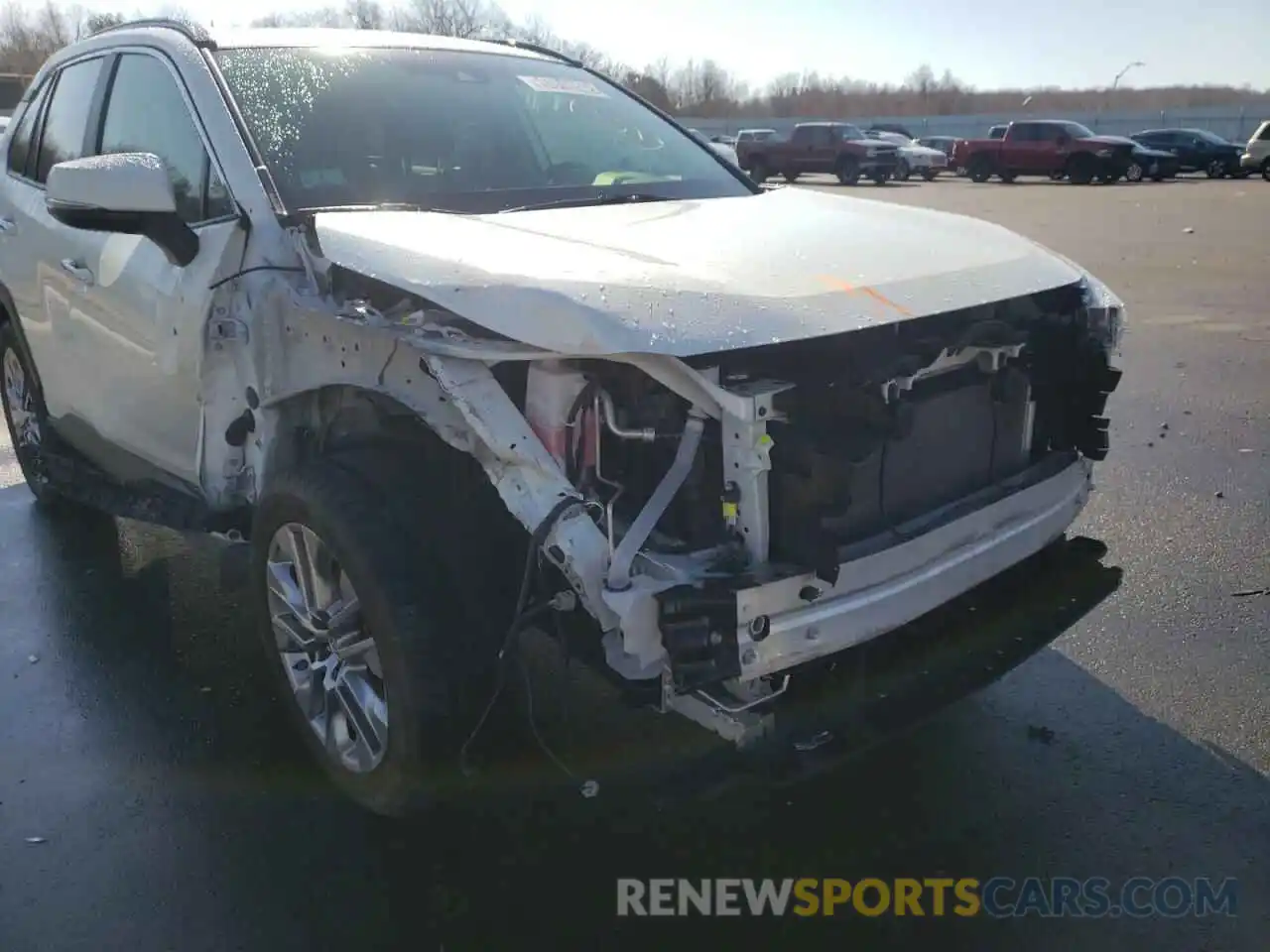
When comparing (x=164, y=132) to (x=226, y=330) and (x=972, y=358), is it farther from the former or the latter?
(x=972, y=358)

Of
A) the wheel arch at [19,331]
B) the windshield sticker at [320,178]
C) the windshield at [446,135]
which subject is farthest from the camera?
the wheel arch at [19,331]

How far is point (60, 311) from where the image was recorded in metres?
4.25

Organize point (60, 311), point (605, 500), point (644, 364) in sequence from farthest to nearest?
point (60, 311) → point (605, 500) → point (644, 364)

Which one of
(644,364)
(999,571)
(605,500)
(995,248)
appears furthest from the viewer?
(995,248)

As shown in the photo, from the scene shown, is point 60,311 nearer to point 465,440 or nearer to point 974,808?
point 465,440

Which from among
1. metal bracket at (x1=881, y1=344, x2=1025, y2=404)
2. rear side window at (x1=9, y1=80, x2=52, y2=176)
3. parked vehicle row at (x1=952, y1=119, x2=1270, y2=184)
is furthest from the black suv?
metal bracket at (x1=881, y1=344, x2=1025, y2=404)

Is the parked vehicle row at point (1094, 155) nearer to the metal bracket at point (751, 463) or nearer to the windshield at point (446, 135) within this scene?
→ the windshield at point (446, 135)

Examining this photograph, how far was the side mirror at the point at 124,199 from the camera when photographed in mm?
3057

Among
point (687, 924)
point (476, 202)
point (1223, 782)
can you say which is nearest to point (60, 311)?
point (476, 202)

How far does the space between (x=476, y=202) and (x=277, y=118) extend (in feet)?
2.19

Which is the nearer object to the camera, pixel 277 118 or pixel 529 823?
pixel 529 823

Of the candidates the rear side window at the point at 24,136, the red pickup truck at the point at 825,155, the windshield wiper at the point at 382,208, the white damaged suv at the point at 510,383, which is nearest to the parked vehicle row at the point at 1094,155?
the red pickup truck at the point at 825,155

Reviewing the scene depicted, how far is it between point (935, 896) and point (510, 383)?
1.63 m

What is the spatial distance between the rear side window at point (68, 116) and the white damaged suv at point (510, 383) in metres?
0.26
